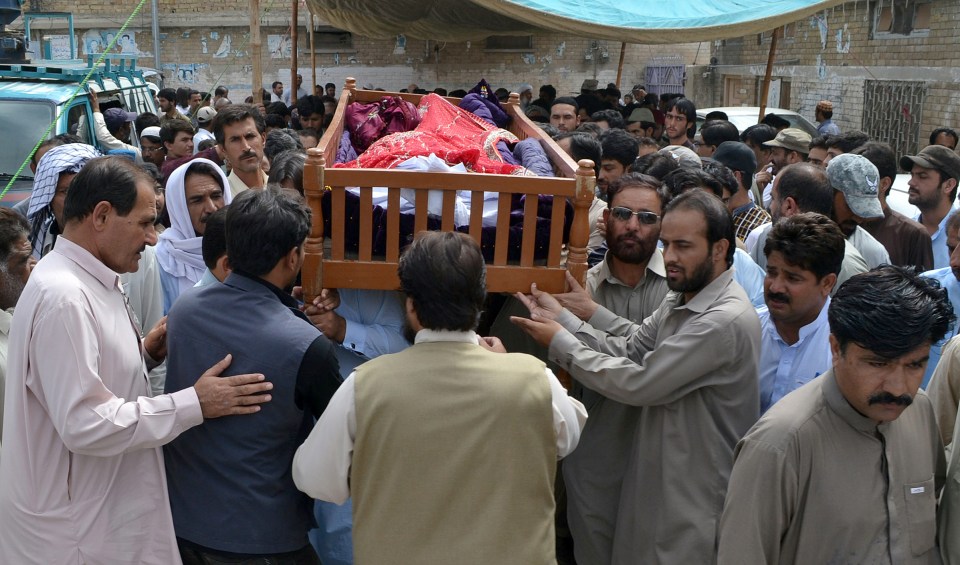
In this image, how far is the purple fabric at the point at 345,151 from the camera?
376 centimetres

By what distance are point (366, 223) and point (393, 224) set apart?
0.09 m

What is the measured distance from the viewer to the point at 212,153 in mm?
5492

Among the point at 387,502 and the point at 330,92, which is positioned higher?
the point at 330,92

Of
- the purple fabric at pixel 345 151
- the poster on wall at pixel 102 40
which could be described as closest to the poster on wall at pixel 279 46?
the poster on wall at pixel 102 40

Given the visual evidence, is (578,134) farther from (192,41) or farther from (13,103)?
(192,41)

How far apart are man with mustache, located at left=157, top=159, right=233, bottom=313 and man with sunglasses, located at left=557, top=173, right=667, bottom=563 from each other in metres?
1.46

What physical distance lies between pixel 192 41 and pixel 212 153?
16.8 meters

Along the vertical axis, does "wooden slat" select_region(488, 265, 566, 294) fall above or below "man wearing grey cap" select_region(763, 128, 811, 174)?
below

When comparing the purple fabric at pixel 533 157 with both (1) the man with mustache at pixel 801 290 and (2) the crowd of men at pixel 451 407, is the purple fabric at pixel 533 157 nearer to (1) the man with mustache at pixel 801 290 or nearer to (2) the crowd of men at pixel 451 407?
(2) the crowd of men at pixel 451 407

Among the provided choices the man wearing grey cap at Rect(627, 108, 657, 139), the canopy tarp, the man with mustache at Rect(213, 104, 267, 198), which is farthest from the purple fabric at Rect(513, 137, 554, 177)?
the man wearing grey cap at Rect(627, 108, 657, 139)

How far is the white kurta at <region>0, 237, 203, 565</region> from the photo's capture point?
203cm

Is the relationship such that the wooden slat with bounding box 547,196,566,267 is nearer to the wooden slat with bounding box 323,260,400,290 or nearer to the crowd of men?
the crowd of men

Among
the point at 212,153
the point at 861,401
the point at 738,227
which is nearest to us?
the point at 861,401

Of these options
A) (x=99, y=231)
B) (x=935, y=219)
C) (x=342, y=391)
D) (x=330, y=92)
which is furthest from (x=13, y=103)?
(x=330, y=92)
